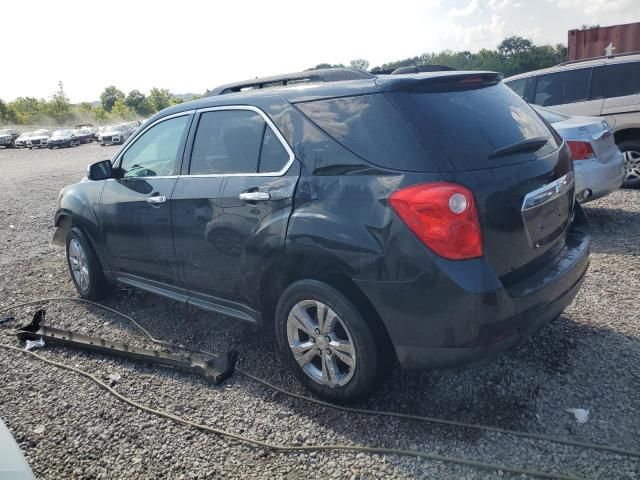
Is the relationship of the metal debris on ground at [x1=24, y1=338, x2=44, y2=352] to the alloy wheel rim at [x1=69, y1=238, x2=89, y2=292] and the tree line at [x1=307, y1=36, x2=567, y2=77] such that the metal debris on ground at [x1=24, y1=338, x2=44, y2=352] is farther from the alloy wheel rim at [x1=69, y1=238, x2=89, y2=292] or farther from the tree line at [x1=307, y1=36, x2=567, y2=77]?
the tree line at [x1=307, y1=36, x2=567, y2=77]

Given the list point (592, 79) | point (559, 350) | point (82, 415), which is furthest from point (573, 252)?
point (592, 79)

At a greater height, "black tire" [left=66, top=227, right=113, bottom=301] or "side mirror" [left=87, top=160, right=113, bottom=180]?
"side mirror" [left=87, top=160, right=113, bottom=180]

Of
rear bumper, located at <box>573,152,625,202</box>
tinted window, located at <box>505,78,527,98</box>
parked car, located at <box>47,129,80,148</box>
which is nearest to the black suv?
rear bumper, located at <box>573,152,625,202</box>

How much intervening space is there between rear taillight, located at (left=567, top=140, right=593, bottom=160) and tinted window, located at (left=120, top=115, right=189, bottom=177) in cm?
421

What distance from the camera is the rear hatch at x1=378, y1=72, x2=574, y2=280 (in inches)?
97.7

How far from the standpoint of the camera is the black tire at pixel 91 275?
4770mm

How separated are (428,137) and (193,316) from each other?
2817mm

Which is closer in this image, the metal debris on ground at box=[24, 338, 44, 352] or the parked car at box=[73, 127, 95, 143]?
the metal debris on ground at box=[24, 338, 44, 352]

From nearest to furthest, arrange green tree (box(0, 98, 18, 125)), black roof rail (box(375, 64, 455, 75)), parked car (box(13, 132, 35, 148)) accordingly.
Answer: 1. black roof rail (box(375, 64, 455, 75))
2. parked car (box(13, 132, 35, 148))
3. green tree (box(0, 98, 18, 125))

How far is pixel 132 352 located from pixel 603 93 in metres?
7.25

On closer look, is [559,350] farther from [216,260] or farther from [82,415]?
[82,415]

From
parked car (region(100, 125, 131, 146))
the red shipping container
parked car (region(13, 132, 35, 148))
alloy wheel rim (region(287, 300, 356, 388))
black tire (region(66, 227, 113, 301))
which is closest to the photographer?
alloy wheel rim (region(287, 300, 356, 388))

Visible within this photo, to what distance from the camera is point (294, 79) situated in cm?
341

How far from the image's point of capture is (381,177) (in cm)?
256
